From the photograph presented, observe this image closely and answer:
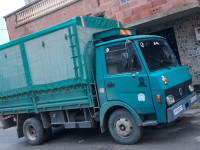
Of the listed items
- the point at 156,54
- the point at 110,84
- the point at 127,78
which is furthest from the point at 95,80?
the point at 156,54

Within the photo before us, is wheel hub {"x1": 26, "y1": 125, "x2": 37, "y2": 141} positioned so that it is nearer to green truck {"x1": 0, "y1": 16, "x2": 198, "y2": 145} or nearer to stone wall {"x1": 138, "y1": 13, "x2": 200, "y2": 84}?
green truck {"x1": 0, "y1": 16, "x2": 198, "y2": 145}

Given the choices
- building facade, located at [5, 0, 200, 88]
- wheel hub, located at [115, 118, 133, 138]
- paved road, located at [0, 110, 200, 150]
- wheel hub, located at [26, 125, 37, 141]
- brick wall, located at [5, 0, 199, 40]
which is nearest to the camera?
paved road, located at [0, 110, 200, 150]

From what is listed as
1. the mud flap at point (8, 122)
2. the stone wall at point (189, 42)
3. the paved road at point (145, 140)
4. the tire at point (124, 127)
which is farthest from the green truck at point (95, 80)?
the stone wall at point (189, 42)

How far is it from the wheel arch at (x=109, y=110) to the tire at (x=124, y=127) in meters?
0.13

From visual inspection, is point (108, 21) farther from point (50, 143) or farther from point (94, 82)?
point (50, 143)

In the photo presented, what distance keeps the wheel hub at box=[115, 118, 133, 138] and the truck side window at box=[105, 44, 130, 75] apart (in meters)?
1.07

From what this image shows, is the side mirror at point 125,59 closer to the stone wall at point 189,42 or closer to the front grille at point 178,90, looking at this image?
the front grille at point 178,90

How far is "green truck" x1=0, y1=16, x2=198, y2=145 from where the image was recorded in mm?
5125

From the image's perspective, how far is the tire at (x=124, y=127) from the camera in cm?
530

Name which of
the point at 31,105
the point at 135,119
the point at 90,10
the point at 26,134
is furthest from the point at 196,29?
the point at 26,134

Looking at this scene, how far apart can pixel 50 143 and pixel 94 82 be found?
2646 millimetres

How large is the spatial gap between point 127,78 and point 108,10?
17.8 feet

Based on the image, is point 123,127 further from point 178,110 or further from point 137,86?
point 178,110

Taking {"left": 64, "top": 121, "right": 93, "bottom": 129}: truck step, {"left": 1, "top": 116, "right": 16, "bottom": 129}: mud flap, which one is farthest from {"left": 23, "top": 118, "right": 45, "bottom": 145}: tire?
{"left": 64, "top": 121, "right": 93, "bottom": 129}: truck step
